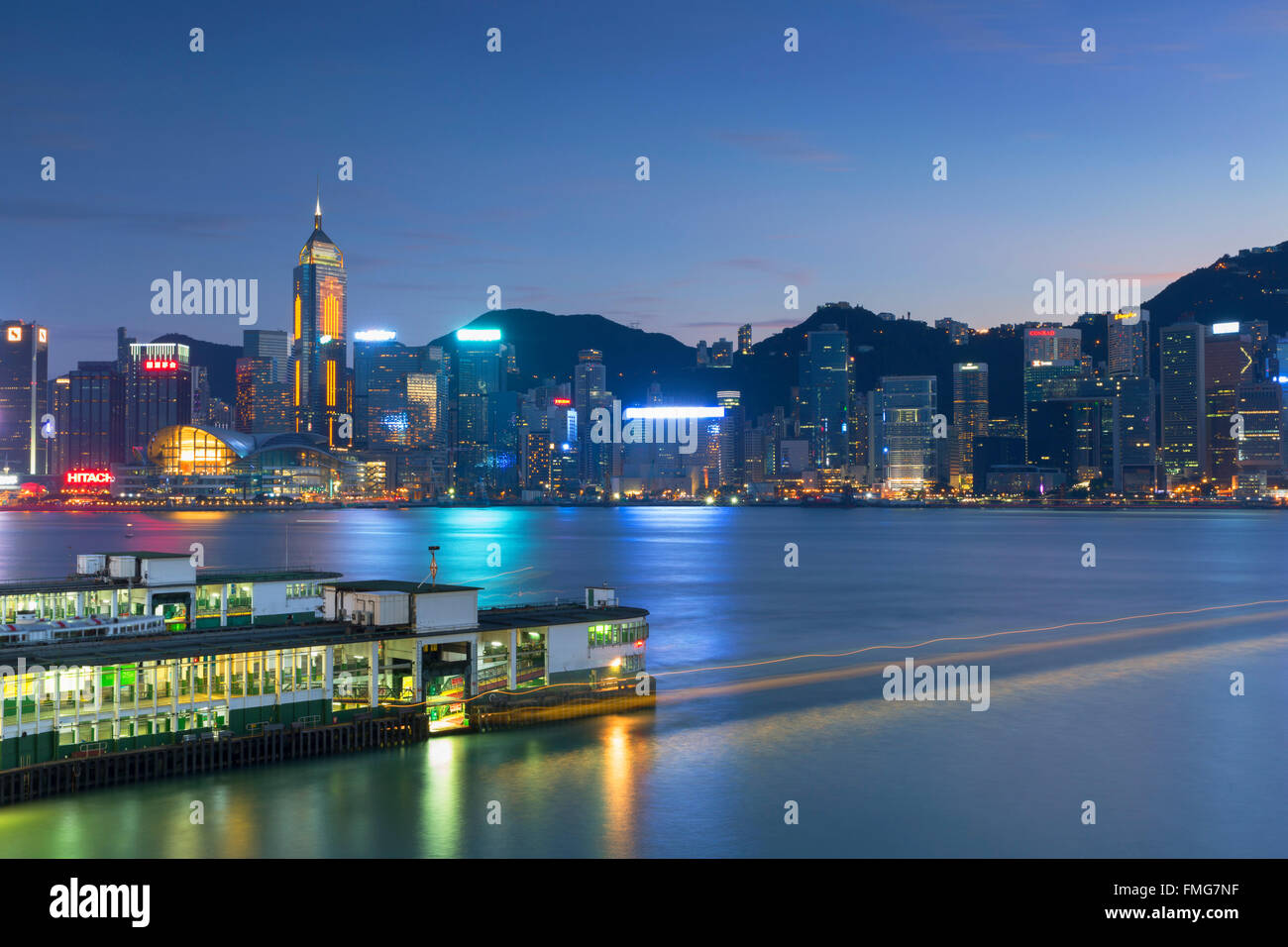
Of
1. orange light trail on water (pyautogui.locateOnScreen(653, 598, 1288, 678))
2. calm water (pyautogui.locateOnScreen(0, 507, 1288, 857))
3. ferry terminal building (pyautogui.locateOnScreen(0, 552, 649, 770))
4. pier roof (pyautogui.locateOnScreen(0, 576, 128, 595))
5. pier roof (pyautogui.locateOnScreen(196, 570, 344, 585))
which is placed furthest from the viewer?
orange light trail on water (pyautogui.locateOnScreen(653, 598, 1288, 678))

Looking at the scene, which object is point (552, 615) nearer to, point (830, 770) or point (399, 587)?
point (399, 587)

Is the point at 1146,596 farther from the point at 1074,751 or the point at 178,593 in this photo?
the point at 178,593

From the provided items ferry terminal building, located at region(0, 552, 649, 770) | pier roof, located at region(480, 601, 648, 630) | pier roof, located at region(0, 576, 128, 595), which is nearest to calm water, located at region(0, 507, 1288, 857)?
ferry terminal building, located at region(0, 552, 649, 770)

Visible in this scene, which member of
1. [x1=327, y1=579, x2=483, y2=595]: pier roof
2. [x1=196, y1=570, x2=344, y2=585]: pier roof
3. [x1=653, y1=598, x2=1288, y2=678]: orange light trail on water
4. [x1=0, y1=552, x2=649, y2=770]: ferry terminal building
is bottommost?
[x1=653, y1=598, x2=1288, y2=678]: orange light trail on water

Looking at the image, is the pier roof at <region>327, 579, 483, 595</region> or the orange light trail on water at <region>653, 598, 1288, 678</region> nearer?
the pier roof at <region>327, 579, 483, 595</region>

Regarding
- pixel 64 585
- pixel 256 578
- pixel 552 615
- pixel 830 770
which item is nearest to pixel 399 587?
pixel 552 615

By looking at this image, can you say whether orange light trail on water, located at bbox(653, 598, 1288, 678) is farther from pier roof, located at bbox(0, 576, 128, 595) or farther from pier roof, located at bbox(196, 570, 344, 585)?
pier roof, located at bbox(0, 576, 128, 595)

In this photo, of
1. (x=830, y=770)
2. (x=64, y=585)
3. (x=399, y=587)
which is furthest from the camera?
(x=64, y=585)

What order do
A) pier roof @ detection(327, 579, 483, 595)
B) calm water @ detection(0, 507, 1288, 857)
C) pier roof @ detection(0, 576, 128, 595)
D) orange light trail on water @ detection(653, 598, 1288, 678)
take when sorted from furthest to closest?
orange light trail on water @ detection(653, 598, 1288, 678) < pier roof @ detection(0, 576, 128, 595) < pier roof @ detection(327, 579, 483, 595) < calm water @ detection(0, 507, 1288, 857)
